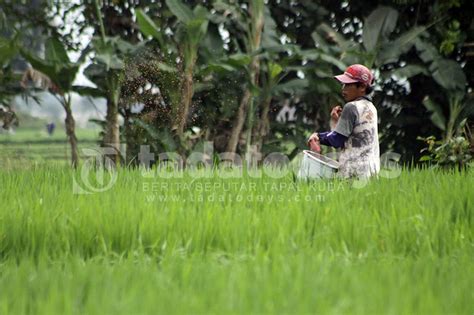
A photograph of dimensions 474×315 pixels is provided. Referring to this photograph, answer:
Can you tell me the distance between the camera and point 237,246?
2.65m

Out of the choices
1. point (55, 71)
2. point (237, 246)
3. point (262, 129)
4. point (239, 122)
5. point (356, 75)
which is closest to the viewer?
point (237, 246)

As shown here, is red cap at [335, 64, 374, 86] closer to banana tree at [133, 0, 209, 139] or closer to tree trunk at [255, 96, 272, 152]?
banana tree at [133, 0, 209, 139]

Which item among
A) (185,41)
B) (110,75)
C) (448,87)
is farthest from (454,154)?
(110,75)

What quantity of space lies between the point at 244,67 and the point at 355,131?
2.53m

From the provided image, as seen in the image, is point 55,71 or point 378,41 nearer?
point 55,71

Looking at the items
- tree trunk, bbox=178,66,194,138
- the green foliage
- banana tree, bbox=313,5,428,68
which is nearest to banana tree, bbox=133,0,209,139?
tree trunk, bbox=178,66,194,138

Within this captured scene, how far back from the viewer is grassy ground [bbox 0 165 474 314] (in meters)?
1.95

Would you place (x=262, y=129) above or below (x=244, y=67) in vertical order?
below

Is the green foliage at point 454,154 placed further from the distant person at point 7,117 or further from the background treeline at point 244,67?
the distant person at point 7,117

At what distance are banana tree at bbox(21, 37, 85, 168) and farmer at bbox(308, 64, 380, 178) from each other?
289 cm

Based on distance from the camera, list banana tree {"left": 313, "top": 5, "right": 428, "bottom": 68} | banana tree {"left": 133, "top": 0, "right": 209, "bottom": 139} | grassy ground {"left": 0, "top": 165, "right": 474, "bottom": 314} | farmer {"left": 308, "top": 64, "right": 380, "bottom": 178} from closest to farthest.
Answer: grassy ground {"left": 0, "top": 165, "right": 474, "bottom": 314} < farmer {"left": 308, "top": 64, "right": 380, "bottom": 178} < banana tree {"left": 133, "top": 0, "right": 209, "bottom": 139} < banana tree {"left": 313, "top": 5, "right": 428, "bottom": 68}

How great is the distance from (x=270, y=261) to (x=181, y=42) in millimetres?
4207

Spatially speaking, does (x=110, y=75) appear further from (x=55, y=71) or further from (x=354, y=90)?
(x=354, y=90)

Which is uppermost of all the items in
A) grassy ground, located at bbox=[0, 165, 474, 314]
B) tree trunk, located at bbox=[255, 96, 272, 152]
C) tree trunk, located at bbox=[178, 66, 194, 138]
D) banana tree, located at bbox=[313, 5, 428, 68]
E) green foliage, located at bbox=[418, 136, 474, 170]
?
banana tree, located at bbox=[313, 5, 428, 68]
